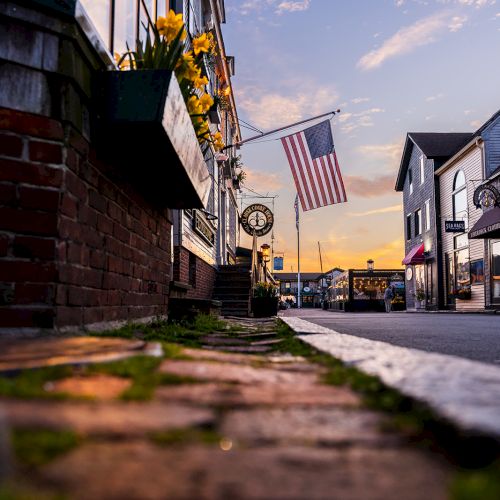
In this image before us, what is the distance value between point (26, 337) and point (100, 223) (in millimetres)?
1213

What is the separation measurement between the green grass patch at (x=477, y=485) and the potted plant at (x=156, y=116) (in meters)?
3.17

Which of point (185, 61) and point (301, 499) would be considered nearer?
point (301, 499)

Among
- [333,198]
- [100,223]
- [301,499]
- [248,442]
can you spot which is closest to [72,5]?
[100,223]

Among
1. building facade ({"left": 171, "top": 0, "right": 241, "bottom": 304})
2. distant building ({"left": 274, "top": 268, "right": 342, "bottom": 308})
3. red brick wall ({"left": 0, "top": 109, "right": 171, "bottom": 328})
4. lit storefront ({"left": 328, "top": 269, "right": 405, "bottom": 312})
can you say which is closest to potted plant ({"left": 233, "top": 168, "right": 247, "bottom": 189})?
building facade ({"left": 171, "top": 0, "right": 241, "bottom": 304})

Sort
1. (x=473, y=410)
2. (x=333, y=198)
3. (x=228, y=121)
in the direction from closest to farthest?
(x=473, y=410)
(x=333, y=198)
(x=228, y=121)

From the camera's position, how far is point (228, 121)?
2214cm

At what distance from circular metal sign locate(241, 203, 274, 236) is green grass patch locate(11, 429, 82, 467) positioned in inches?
858

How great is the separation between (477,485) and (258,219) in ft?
73.2

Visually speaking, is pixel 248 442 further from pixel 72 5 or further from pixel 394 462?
pixel 72 5

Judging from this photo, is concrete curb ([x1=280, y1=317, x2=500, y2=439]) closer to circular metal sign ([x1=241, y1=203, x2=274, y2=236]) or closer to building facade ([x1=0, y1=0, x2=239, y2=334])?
building facade ([x1=0, y1=0, x2=239, y2=334])

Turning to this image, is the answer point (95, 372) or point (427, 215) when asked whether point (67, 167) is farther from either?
point (427, 215)

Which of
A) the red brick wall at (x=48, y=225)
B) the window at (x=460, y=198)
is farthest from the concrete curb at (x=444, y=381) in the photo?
the window at (x=460, y=198)

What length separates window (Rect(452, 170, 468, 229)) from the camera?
2417 cm

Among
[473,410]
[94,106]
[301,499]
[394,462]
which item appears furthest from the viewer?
[94,106]
